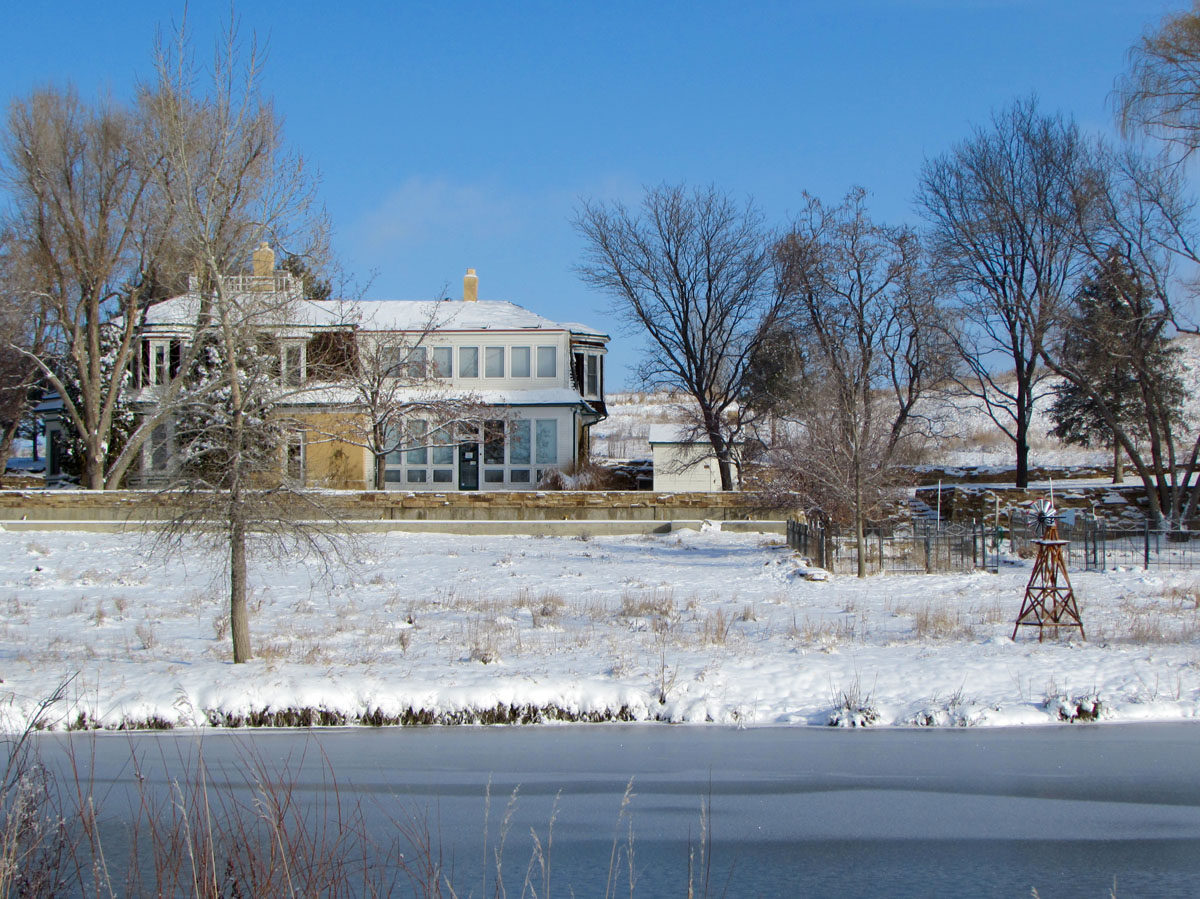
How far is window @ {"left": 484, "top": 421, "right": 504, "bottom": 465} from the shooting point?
36.5 metres

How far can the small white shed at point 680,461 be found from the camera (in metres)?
37.5

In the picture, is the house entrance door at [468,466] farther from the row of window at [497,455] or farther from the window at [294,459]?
the window at [294,459]

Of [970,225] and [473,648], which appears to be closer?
[473,648]

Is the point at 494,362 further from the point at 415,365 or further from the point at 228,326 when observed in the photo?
the point at 228,326

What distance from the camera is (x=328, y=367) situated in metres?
12.3

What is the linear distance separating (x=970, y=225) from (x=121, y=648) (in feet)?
101

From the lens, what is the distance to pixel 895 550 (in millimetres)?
25375

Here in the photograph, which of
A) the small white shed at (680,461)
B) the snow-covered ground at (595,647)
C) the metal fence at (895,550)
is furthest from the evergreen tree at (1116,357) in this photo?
the small white shed at (680,461)

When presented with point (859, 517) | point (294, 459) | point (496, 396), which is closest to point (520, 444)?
point (496, 396)

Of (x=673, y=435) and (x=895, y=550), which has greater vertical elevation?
(x=673, y=435)

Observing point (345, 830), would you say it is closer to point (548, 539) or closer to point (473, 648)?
point (473, 648)

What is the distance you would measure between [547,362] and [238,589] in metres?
27.1

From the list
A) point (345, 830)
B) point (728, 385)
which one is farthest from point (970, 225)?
point (345, 830)

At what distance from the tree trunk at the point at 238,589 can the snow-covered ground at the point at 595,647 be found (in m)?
0.27
